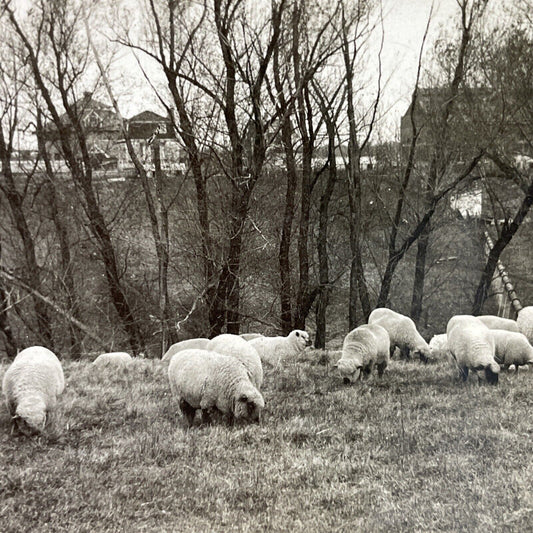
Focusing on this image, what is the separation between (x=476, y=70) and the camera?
16594mm

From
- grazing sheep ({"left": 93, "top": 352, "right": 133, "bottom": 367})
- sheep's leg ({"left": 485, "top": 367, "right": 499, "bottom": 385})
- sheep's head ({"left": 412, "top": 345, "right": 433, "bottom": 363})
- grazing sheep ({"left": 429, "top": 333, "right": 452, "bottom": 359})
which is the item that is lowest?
grazing sheep ({"left": 93, "top": 352, "right": 133, "bottom": 367})

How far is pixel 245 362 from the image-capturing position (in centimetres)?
809

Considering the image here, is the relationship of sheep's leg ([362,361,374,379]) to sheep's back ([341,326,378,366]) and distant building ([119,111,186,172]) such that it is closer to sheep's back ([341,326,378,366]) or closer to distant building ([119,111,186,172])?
sheep's back ([341,326,378,366])

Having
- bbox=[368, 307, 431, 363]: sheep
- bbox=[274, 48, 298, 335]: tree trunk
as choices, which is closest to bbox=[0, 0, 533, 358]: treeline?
bbox=[274, 48, 298, 335]: tree trunk

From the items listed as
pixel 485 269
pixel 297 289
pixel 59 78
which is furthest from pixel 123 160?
pixel 485 269

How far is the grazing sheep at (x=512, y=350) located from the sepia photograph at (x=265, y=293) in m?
0.03

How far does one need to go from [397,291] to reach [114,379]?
1513 cm

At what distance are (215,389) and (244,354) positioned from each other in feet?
3.96

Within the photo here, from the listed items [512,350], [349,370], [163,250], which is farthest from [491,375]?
[163,250]

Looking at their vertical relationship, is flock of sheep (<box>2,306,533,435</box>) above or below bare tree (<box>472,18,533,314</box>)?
below

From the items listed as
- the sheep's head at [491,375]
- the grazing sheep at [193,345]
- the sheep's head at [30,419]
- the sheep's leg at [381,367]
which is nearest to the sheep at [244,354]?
the grazing sheep at [193,345]

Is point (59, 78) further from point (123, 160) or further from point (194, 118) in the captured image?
point (194, 118)

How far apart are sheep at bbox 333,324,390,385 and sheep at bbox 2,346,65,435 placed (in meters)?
4.04

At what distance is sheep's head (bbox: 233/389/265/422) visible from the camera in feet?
22.6
